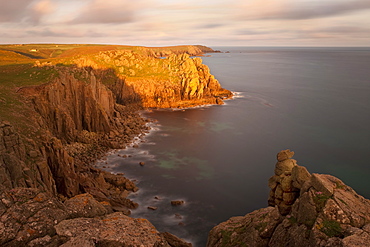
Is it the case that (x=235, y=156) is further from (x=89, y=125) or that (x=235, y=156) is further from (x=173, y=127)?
(x=89, y=125)

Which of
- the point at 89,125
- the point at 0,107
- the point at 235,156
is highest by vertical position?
the point at 0,107

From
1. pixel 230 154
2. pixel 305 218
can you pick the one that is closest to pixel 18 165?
pixel 305 218

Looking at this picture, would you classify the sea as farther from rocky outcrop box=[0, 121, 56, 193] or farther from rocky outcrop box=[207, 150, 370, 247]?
rocky outcrop box=[0, 121, 56, 193]

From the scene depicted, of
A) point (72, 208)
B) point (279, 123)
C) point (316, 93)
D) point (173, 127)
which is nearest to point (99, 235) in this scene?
point (72, 208)

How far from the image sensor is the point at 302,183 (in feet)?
77.4

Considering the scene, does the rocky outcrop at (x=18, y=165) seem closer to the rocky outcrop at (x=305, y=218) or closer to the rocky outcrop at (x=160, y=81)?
the rocky outcrop at (x=305, y=218)

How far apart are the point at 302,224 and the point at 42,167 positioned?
27553 mm

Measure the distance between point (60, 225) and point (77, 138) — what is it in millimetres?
49318

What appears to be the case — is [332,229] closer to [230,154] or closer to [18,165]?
[18,165]

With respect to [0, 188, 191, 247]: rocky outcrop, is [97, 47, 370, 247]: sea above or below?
below

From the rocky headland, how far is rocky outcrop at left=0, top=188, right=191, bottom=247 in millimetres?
49

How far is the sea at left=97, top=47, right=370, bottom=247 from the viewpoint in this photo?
44375 mm

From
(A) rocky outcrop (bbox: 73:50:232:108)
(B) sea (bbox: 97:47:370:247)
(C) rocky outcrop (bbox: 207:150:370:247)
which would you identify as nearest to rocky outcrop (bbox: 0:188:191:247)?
(C) rocky outcrop (bbox: 207:150:370:247)

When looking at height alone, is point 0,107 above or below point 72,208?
above
